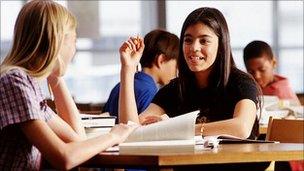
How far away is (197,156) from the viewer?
2.12m

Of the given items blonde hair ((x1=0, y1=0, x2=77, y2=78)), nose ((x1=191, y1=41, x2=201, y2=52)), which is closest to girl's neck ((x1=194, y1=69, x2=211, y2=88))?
nose ((x1=191, y1=41, x2=201, y2=52))

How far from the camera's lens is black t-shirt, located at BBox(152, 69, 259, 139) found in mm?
3148

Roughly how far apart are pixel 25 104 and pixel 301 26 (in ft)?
18.7

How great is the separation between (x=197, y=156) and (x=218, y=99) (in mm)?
1073

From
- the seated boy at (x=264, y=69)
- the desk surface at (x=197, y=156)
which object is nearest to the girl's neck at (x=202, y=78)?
the desk surface at (x=197, y=156)

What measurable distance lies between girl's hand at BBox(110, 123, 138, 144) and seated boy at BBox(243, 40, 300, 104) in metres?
3.33

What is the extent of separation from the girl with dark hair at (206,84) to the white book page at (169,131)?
26.1 inches

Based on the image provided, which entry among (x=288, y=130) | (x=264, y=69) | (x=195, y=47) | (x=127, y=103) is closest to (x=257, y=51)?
(x=264, y=69)

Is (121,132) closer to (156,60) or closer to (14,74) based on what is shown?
(14,74)

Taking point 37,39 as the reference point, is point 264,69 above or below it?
below

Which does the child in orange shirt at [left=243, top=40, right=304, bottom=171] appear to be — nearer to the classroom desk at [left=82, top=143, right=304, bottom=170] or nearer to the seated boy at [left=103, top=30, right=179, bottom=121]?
the seated boy at [left=103, top=30, right=179, bottom=121]

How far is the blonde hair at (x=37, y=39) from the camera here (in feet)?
7.26

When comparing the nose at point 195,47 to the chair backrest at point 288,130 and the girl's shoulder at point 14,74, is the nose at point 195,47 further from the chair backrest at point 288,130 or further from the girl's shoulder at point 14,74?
the girl's shoulder at point 14,74

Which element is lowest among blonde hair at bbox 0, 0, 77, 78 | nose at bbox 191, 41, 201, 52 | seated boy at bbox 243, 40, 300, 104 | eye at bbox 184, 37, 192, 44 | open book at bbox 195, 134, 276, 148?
seated boy at bbox 243, 40, 300, 104
